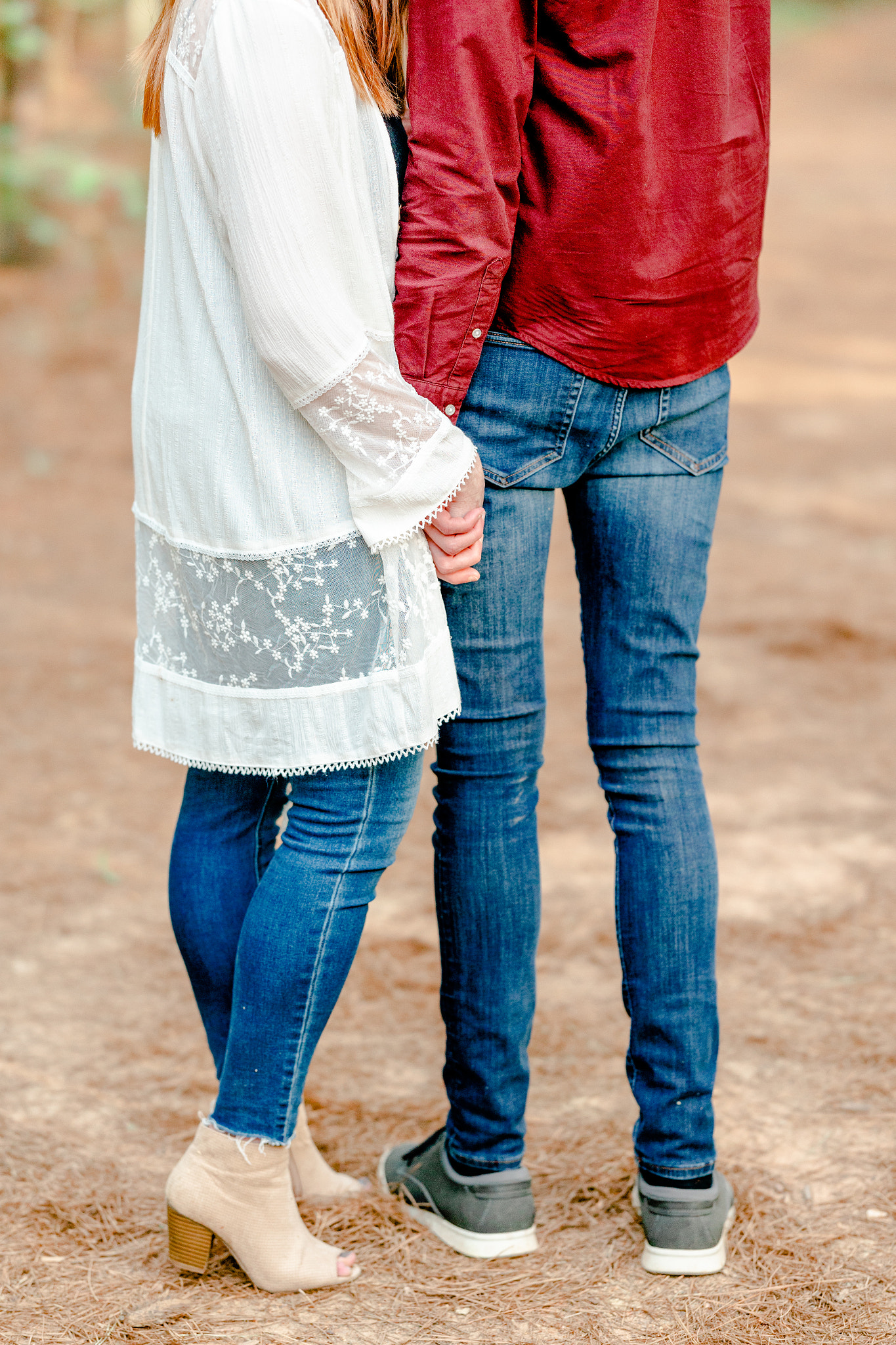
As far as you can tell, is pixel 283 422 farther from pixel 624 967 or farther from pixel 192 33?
pixel 624 967

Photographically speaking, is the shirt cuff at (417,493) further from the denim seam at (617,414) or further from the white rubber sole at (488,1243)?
the white rubber sole at (488,1243)

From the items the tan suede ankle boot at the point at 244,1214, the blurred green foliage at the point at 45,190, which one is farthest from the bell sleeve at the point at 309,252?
the blurred green foliage at the point at 45,190

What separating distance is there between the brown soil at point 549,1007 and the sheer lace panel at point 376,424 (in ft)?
3.33

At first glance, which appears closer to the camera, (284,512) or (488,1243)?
(284,512)

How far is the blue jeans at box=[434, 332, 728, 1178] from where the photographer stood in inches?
61.6

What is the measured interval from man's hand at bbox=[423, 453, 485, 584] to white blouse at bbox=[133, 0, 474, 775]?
2 cm

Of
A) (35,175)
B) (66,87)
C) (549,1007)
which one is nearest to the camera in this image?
(549,1007)

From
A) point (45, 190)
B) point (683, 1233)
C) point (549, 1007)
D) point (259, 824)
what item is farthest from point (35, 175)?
point (683, 1233)

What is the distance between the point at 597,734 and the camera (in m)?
1.70

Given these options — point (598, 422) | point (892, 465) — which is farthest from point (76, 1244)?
point (892, 465)

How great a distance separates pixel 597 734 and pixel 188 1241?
2.59 ft

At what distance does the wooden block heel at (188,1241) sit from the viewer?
163 cm

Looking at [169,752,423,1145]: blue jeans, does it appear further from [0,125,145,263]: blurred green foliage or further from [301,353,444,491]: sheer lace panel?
[0,125,145,263]: blurred green foliage

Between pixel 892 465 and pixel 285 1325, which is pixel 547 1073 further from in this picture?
pixel 892 465
